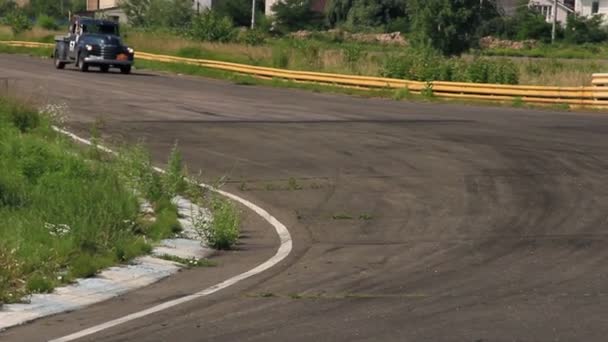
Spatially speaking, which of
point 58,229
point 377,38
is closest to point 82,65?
point 58,229

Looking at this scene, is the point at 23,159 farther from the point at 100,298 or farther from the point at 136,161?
the point at 100,298

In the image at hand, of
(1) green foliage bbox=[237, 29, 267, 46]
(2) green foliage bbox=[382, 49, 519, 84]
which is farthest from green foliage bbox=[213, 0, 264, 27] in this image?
(2) green foliage bbox=[382, 49, 519, 84]

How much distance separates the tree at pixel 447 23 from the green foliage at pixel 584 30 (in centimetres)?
2612

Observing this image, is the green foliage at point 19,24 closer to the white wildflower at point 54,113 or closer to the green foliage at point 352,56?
the green foliage at point 352,56

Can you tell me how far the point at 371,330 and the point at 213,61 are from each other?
4188 centimetres

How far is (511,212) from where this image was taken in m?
15.3

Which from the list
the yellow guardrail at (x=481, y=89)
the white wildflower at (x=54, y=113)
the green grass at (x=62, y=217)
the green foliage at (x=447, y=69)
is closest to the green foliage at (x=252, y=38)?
the yellow guardrail at (x=481, y=89)

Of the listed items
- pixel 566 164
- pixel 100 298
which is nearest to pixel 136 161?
pixel 100 298

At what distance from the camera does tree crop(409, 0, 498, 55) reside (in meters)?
69.6

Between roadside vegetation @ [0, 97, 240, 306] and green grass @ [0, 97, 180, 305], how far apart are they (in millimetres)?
10

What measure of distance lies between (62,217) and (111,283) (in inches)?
89.4

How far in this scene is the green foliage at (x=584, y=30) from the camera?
95.3 meters

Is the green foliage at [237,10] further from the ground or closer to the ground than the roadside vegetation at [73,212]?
further from the ground

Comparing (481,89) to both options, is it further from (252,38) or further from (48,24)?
(48,24)
